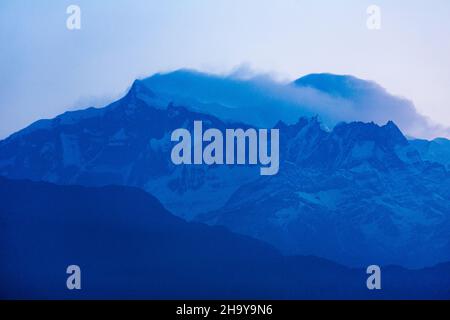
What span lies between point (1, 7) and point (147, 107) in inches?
39.1

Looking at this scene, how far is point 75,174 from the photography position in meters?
4.79

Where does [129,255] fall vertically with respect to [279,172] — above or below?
below

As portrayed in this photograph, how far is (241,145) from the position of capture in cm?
480

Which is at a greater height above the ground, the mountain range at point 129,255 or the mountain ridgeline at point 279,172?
the mountain ridgeline at point 279,172

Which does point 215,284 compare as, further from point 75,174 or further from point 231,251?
point 75,174

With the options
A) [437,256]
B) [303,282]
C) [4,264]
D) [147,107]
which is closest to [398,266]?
[437,256]

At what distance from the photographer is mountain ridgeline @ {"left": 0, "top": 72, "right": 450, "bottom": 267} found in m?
4.78

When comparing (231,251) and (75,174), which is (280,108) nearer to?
(231,251)

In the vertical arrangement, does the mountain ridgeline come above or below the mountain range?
above

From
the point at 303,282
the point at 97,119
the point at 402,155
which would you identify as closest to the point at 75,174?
the point at 97,119

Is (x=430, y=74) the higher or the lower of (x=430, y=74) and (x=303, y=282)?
the higher

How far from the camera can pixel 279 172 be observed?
4793 millimetres

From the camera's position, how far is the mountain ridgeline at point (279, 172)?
15.7 feet

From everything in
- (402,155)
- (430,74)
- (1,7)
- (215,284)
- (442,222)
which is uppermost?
(1,7)
